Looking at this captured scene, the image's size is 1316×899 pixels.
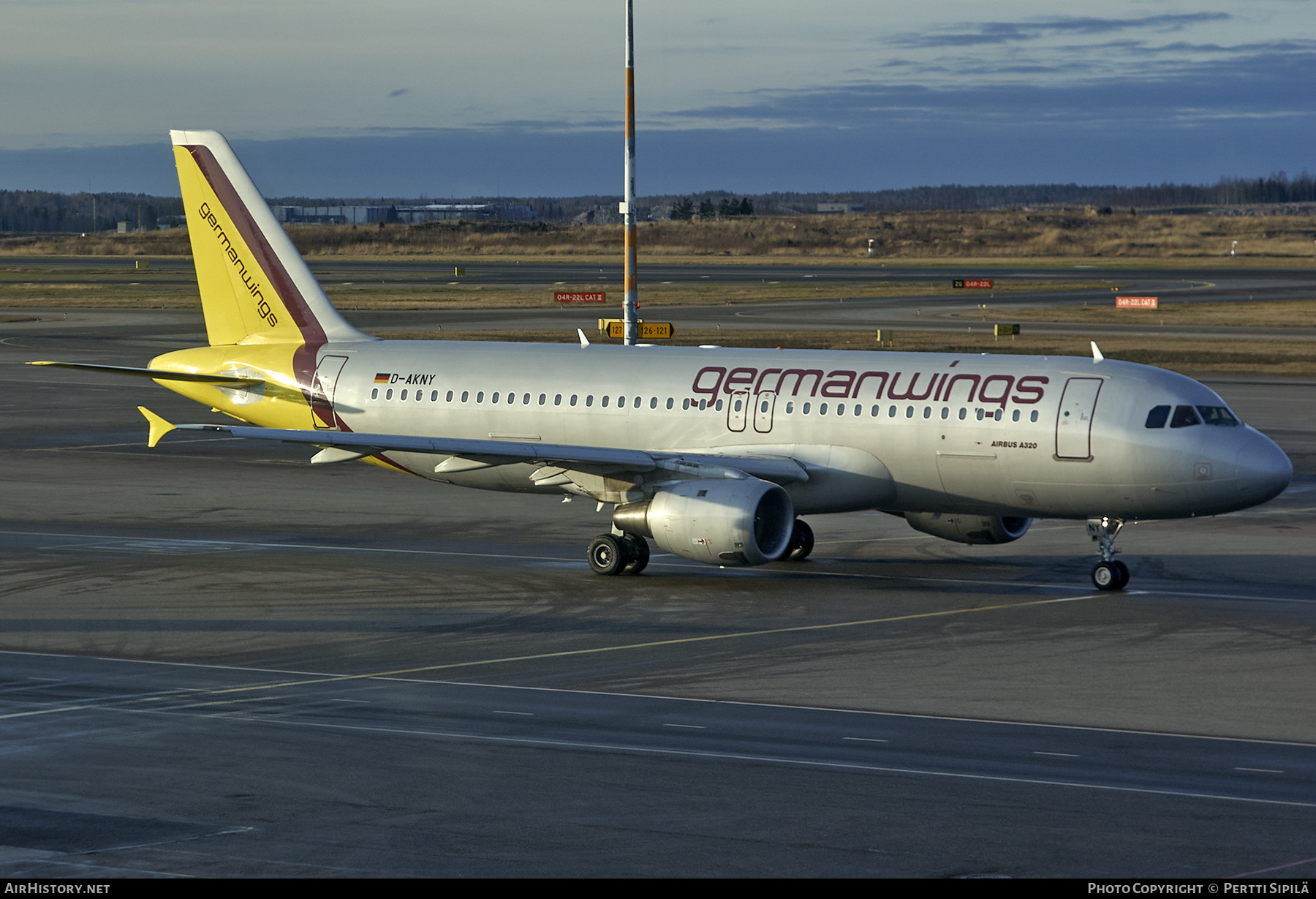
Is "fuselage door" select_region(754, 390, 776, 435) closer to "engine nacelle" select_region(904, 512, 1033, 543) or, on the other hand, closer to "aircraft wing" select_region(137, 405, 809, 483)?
"aircraft wing" select_region(137, 405, 809, 483)

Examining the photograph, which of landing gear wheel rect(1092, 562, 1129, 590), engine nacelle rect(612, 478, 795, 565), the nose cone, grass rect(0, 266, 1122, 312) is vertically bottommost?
landing gear wheel rect(1092, 562, 1129, 590)

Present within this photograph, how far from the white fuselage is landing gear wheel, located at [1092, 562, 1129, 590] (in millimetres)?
1003

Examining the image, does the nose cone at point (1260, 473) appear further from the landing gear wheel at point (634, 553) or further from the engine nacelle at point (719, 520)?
the landing gear wheel at point (634, 553)

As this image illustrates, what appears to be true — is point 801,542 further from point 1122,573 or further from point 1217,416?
point 1217,416

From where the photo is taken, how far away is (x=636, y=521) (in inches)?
1237

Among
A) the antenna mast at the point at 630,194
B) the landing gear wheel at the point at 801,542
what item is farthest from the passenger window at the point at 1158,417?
the antenna mast at the point at 630,194

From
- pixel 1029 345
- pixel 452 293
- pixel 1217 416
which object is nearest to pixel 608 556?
pixel 1217 416

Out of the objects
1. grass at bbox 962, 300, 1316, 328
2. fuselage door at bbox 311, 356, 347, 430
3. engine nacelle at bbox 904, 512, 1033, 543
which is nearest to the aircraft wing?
engine nacelle at bbox 904, 512, 1033, 543

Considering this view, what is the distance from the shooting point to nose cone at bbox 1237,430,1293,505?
2964 centimetres

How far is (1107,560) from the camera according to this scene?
102ft

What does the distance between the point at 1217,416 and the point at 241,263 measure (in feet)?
72.2

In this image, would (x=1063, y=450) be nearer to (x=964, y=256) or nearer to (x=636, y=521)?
(x=636, y=521)

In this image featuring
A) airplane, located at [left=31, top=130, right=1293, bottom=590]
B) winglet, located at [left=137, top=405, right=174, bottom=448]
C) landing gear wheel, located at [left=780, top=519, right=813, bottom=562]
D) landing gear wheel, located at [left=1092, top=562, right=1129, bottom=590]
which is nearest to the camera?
airplane, located at [left=31, top=130, right=1293, bottom=590]
